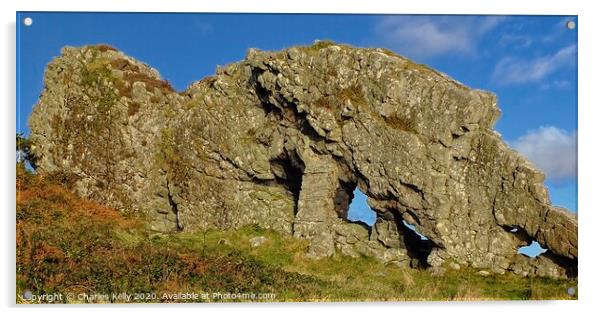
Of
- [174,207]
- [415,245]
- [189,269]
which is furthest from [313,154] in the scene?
[189,269]

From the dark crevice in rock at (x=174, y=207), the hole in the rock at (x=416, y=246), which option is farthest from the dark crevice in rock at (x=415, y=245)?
the dark crevice in rock at (x=174, y=207)

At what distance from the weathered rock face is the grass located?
4.30ft

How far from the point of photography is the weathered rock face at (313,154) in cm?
2077

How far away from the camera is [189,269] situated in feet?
59.5

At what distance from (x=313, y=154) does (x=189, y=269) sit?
27.0ft

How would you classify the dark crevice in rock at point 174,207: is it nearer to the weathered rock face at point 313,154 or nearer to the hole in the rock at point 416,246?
the weathered rock face at point 313,154

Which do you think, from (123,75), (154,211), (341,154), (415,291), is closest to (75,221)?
(154,211)

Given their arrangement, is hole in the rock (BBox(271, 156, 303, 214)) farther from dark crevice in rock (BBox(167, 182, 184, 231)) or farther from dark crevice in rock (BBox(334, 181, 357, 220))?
dark crevice in rock (BBox(167, 182, 184, 231))

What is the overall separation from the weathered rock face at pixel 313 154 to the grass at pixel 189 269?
131 cm

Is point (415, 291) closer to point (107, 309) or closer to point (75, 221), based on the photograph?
point (107, 309)

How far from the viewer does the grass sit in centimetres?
1689

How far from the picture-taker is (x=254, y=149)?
Result: 85.0 feet

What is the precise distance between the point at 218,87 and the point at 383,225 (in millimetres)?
10232

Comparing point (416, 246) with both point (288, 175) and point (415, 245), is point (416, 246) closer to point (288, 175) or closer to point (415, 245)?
point (415, 245)
